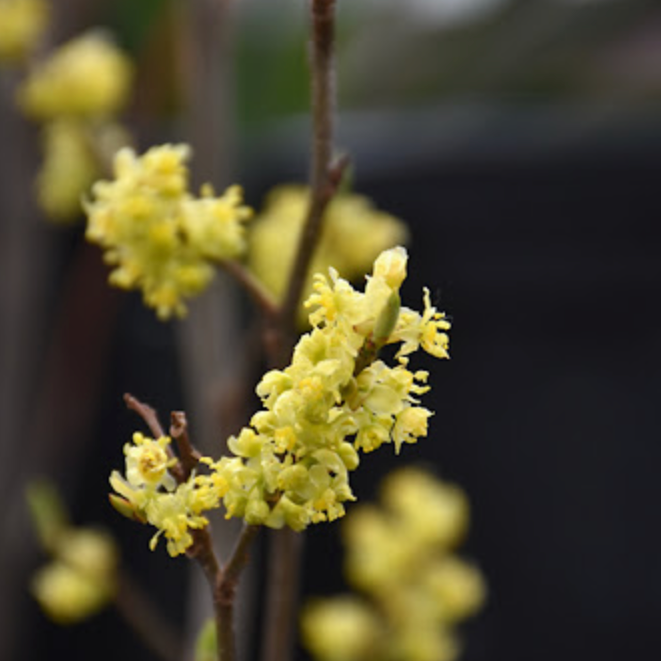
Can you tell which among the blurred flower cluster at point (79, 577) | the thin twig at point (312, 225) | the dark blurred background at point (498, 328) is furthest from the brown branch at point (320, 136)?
the dark blurred background at point (498, 328)

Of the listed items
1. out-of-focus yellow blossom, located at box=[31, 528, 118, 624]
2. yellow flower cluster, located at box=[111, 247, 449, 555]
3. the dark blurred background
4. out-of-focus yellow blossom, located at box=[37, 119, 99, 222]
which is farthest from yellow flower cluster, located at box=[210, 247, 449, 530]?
the dark blurred background

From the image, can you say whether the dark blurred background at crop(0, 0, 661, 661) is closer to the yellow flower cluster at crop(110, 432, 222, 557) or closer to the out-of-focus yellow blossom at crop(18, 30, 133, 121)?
the out-of-focus yellow blossom at crop(18, 30, 133, 121)

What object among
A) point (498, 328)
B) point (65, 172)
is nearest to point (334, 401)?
point (65, 172)

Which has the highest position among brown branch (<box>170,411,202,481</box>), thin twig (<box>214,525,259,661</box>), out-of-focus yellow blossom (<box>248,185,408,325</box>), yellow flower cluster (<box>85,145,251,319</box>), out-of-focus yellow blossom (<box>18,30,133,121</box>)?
out-of-focus yellow blossom (<box>18,30,133,121</box>)

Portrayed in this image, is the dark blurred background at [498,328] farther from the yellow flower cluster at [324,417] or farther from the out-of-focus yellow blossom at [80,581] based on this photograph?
the yellow flower cluster at [324,417]

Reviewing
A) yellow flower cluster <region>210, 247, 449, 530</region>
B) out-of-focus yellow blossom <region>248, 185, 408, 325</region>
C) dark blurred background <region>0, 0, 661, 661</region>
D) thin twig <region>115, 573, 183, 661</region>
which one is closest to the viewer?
yellow flower cluster <region>210, 247, 449, 530</region>

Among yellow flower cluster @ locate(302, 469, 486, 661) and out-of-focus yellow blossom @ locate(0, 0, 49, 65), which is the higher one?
out-of-focus yellow blossom @ locate(0, 0, 49, 65)

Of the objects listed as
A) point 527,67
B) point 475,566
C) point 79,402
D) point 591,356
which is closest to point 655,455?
point 591,356

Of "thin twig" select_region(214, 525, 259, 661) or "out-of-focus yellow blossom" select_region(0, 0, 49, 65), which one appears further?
"out-of-focus yellow blossom" select_region(0, 0, 49, 65)

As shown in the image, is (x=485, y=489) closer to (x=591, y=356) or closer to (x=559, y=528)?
(x=559, y=528)
